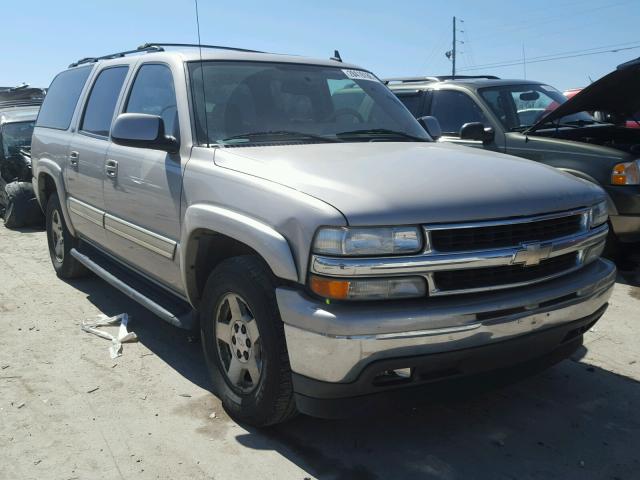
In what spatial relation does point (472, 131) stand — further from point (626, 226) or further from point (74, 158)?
point (74, 158)

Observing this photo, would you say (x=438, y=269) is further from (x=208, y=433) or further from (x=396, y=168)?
(x=208, y=433)

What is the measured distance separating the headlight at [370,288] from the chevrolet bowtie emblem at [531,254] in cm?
47

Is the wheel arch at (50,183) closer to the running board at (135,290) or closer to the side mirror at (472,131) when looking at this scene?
the running board at (135,290)

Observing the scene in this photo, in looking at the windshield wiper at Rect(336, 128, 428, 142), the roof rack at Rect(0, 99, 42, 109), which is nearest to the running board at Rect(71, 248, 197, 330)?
the windshield wiper at Rect(336, 128, 428, 142)

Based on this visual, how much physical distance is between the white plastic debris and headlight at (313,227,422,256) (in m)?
→ 2.35

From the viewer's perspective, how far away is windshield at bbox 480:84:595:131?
267 inches

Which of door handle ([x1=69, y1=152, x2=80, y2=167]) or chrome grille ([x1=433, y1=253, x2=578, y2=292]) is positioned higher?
door handle ([x1=69, y1=152, x2=80, y2=167])

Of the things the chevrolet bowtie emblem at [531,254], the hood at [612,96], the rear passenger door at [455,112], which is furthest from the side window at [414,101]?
the chevrolet bowtie emblem at [531,254]

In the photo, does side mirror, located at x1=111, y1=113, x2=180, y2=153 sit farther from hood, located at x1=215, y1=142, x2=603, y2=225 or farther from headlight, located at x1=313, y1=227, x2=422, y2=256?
headlight, located at x1=313, y1=227, x2=422, y2=256

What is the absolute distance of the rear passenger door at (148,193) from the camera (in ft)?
11.8

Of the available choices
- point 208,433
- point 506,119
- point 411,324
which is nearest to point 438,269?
point 411,324

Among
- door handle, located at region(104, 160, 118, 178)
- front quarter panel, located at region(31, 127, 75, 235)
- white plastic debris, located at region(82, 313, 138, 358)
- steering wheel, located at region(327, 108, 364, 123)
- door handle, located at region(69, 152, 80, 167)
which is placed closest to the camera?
steering wheel, located at region(327, 108, 364, 123)

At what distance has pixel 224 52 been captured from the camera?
4.06 m

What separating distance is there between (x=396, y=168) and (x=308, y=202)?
58 centimetres
